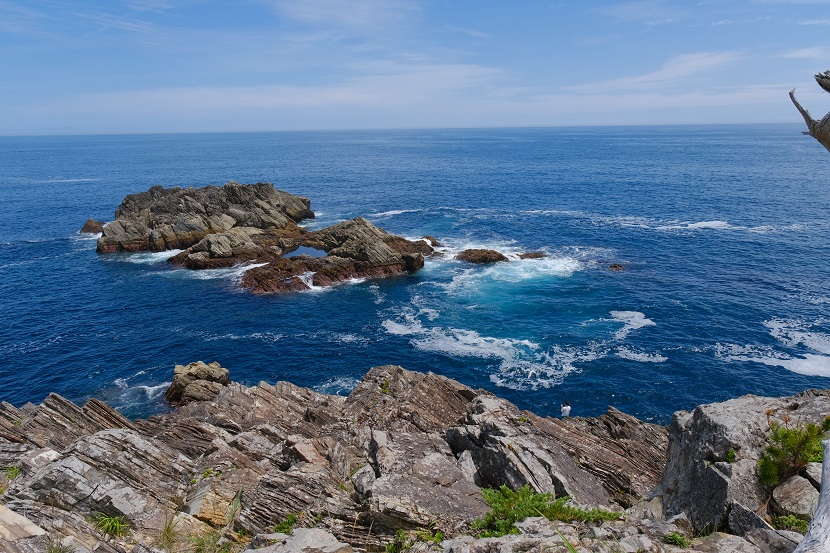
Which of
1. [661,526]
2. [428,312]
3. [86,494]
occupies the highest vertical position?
[661,526]

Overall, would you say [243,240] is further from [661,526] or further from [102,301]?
[661,526]

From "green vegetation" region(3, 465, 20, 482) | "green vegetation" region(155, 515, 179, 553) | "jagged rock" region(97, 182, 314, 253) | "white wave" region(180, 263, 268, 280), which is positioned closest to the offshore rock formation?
"jagged rock" region(97, 182, 314, 253)

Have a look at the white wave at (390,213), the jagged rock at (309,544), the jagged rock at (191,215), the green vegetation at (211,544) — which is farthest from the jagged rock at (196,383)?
the white wave at (390,213)

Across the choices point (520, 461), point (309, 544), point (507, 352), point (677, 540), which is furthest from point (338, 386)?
point (677, 540)

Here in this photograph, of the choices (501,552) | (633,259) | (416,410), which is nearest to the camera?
(501,552)

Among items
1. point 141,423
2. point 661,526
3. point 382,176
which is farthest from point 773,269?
point 382,176

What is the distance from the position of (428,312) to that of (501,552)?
4738cm

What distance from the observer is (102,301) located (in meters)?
63.7

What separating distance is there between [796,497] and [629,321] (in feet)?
141

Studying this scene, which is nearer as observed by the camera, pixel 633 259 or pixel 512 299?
pixel 512 299

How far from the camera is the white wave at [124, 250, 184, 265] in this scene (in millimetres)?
80250

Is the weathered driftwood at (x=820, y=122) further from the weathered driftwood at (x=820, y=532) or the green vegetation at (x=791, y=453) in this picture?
the green vegetation at (x=791, y=453)

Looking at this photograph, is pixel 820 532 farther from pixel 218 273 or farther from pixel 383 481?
pixel 218 273

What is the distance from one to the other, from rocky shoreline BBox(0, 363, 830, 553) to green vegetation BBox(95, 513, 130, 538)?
0.10 metres
